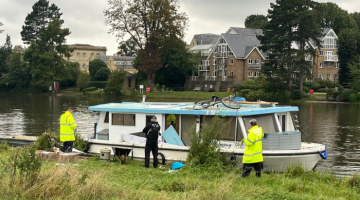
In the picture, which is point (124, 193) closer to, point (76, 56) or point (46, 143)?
point (46, 143)

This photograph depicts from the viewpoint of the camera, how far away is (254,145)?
41.2ft

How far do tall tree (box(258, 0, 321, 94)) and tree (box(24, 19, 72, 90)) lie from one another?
3677cm

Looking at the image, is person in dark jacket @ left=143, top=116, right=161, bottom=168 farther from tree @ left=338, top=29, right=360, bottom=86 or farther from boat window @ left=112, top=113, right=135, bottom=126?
tree @ left=338, top=29, right=360, bottom=86

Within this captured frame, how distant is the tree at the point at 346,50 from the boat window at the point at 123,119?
211 ft

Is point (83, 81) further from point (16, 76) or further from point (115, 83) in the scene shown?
point (16, 76)

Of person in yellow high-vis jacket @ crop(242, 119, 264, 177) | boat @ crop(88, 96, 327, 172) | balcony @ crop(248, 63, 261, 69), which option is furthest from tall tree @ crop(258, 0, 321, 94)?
person in yellow high-vis jacket @ crop(242, 119, 264, 177)

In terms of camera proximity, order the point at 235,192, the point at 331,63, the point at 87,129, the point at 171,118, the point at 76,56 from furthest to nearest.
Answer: the point at 76,56 → the point at 331,63 → the point at 87,129 → the point at 171,118 → the point at 235,192

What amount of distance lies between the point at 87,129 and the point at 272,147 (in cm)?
1673

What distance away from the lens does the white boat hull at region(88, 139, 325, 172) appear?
1512cm

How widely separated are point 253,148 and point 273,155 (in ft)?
8.91

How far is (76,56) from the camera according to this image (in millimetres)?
140875

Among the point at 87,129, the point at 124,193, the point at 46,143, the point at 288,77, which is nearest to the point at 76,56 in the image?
the point at 288,77

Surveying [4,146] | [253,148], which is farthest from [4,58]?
[253,148]

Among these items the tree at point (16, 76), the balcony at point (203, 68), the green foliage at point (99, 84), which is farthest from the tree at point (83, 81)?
the balcony at point (203, 68)
